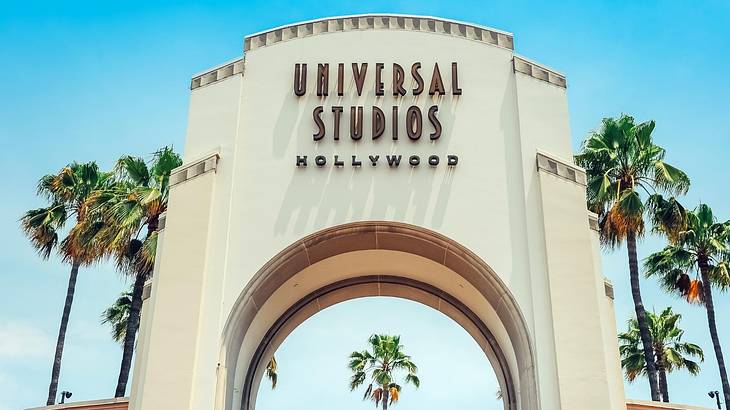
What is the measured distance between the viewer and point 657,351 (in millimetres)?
30859

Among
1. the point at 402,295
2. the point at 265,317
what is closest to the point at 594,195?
the point at 402,295

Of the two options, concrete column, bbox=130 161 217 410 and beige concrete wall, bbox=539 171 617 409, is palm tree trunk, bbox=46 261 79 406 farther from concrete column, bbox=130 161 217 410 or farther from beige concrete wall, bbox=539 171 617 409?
beige concrete wall, bbox=539 171 617 409

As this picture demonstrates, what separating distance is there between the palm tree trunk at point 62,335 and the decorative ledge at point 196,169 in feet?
40.3

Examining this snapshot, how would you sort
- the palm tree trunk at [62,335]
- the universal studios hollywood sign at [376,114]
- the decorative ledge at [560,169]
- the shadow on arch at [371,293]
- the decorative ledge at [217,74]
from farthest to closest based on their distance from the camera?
the palm tree trunk at [62,335]
the decorative ledge at [217,74]
the universal studios hollywood sign at [376,114]
the decorative ledge at [560,169]
the shadow on arch at [371,293]

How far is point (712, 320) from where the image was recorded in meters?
25.3

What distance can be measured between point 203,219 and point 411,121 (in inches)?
173

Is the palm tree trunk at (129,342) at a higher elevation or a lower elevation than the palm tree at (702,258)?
lower

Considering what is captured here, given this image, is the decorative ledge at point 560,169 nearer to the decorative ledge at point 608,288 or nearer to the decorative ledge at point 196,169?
the decorative ledge at point 608,288

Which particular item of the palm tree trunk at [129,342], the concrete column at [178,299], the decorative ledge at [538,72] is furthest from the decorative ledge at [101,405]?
the decorative ledge at [538,72]

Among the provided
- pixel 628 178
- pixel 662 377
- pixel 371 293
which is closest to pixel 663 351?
pixel 662 377

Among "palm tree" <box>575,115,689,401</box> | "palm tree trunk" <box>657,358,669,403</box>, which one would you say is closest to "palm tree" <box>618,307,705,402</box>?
"palm tree trunk" <box>657,358,669,403</box>

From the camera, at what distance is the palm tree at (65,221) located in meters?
24.2

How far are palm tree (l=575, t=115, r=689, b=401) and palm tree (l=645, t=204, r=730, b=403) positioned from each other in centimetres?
235

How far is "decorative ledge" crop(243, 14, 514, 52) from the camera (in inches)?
642
